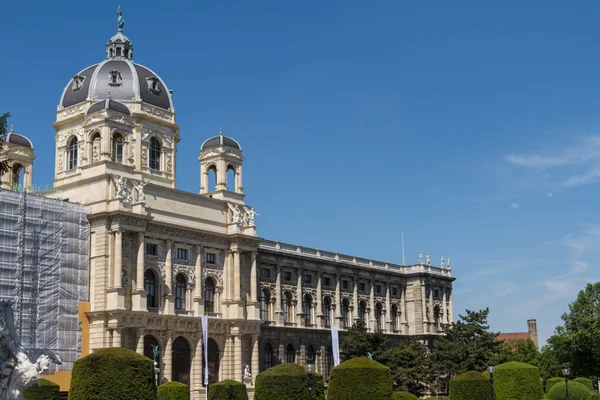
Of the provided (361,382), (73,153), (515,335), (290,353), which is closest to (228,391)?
(361,382)

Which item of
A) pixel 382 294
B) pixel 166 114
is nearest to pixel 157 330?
pixel 166 114

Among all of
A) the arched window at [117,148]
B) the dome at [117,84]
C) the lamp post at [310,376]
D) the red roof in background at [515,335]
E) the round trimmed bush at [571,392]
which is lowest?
the round trimmed bush at [571,392]

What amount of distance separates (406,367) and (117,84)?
33.4 m

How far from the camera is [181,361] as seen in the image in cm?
6384

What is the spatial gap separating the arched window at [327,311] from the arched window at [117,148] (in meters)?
26.3

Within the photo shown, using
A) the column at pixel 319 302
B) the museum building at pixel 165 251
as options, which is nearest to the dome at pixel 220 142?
the museum building at pixel 165 251

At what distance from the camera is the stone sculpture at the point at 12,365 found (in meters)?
25.6

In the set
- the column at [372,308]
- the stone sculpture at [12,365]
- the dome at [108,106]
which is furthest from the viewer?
the column at [372,308]

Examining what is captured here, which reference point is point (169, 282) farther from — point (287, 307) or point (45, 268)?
point (287, 307)

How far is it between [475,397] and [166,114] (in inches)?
1496

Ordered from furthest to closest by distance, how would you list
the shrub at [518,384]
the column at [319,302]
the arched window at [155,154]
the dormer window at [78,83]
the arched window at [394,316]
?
the arched window at [394,316], the column at [319,302], the arched window at [155,154], the dormer window at [78,83], the shrub at [518,384]

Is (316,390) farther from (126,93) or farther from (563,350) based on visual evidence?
(563,350)

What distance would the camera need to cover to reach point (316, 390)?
4000cm

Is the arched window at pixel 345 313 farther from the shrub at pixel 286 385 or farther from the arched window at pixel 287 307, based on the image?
the shrub at pixel 286 385
